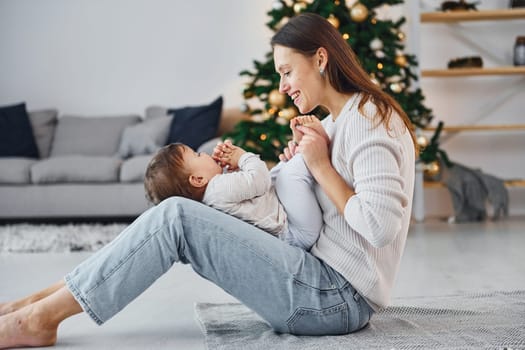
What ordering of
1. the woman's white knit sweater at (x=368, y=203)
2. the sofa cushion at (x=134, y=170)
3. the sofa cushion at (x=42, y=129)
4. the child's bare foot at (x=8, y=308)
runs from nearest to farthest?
the woman's white knit sweater at (x=368, y=203)
the child's bare foot at (x=8, y=308)
the sofa cushion at (x=134, y=170)
the sofa cushion at (x=42, y=129)

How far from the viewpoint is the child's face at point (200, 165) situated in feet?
5.82

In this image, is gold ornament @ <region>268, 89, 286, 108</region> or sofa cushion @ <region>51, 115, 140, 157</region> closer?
A: gold ornament @ <region>268, 89, 286, 108</region>

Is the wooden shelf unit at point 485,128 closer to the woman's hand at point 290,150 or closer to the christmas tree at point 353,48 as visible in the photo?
the christmas tree at point 353,48

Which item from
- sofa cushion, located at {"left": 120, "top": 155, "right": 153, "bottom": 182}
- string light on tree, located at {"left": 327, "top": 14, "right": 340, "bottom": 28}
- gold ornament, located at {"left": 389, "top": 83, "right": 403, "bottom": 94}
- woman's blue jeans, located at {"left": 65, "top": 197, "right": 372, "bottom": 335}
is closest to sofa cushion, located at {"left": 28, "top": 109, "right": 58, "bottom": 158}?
sofa cushion, located at {"left": 120, "top": 155, "right": 153, "bottom": 182}

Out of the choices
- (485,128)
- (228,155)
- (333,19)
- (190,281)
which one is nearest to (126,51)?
(333,19)

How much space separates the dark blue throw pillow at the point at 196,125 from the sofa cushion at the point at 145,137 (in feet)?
0.19

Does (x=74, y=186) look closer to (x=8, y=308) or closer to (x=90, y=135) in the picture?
(x=90, y=135)

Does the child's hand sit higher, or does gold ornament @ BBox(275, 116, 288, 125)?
the child's hand

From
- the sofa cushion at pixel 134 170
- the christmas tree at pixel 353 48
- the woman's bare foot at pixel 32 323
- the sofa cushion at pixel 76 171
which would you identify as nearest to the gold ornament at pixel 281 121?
the christmas tree at pixel 353 48

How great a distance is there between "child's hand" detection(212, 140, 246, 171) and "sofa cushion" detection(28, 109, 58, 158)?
13.1 feet

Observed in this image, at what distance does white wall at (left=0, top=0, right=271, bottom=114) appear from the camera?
5.87m

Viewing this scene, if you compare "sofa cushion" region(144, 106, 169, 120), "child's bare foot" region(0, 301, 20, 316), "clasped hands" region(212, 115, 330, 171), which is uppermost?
"clasped hands" region(212, 115, 330, 171)

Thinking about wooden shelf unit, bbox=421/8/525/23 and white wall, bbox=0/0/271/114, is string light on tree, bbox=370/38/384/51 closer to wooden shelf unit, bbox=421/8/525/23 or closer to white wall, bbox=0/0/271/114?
wooden shelf unit, bbox=421/8/525/23

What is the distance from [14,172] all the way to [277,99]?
78.2 inches
